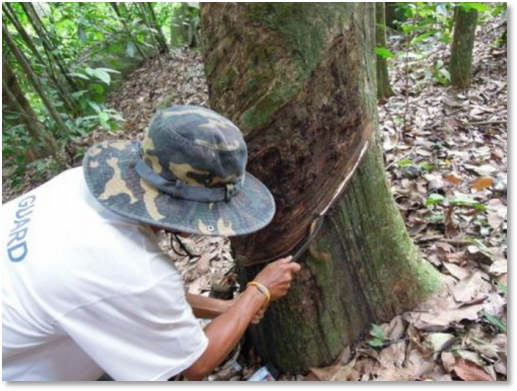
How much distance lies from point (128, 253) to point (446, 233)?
1.80 meters

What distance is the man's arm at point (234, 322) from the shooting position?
4.55 feet

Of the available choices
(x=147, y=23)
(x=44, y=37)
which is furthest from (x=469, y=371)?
(x=147, y=23)

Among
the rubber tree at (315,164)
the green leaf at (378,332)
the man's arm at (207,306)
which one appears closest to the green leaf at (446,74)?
the rubber tree at (315,164)

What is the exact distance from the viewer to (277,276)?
156 centimetres

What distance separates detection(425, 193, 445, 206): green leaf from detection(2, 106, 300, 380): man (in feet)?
4.61

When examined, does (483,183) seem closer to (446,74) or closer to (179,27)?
(446,74)

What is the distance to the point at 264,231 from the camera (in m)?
1.66

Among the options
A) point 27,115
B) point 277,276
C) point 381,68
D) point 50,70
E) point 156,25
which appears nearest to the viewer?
point 277,276

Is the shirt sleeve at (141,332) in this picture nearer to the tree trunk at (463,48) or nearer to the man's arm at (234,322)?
the man's arm at (234,322)

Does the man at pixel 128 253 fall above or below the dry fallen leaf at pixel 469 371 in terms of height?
above

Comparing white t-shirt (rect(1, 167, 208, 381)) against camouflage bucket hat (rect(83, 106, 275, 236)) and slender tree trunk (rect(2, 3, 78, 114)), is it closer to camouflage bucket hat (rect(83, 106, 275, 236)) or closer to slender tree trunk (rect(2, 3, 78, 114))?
camouflage bucket hat (rect(83, 106, 275, 236))

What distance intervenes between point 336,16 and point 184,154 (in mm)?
735

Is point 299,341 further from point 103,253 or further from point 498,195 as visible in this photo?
point 498,195

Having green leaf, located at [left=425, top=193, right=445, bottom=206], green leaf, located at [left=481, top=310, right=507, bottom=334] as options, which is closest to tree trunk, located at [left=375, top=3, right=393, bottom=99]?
green leaf, located at [left=425, top=193, right=445, bottom=206]
